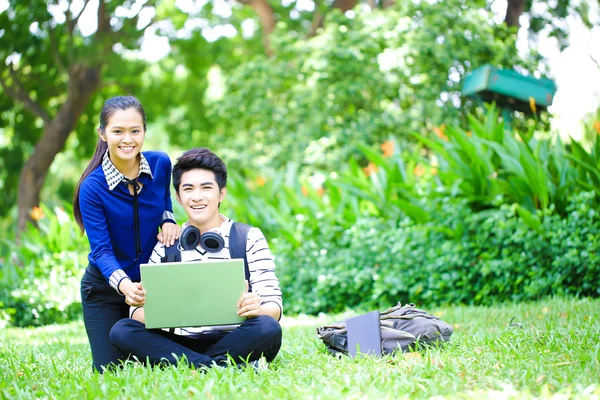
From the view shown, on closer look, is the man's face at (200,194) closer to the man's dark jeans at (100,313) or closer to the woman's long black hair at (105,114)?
the woman's long black hair at (105,114)

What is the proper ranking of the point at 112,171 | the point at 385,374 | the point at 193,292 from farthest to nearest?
the point at 112,171 → the point at 193,292 → the point at 385,374

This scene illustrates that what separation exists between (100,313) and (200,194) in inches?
30.4

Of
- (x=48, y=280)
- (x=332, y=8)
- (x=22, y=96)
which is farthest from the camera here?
(x=332, y=8)

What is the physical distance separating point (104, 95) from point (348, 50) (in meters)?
8.26

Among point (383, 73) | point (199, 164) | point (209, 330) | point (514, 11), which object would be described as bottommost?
point (209, 330)

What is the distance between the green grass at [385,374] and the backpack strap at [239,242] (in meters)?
0.52

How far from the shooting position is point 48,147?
13.1m

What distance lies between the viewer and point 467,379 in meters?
2.53

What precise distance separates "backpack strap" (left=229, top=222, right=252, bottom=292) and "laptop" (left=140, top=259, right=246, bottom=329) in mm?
284

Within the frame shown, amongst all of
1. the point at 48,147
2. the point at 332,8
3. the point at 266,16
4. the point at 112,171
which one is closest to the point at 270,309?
the point at 112,171

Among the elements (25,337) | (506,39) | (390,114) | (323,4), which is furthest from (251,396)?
(323,4)

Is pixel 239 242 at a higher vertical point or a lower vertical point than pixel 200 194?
lower

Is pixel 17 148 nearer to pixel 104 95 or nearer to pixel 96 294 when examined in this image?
pixel 104 95

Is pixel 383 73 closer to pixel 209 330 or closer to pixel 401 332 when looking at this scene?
pixel 401 332
